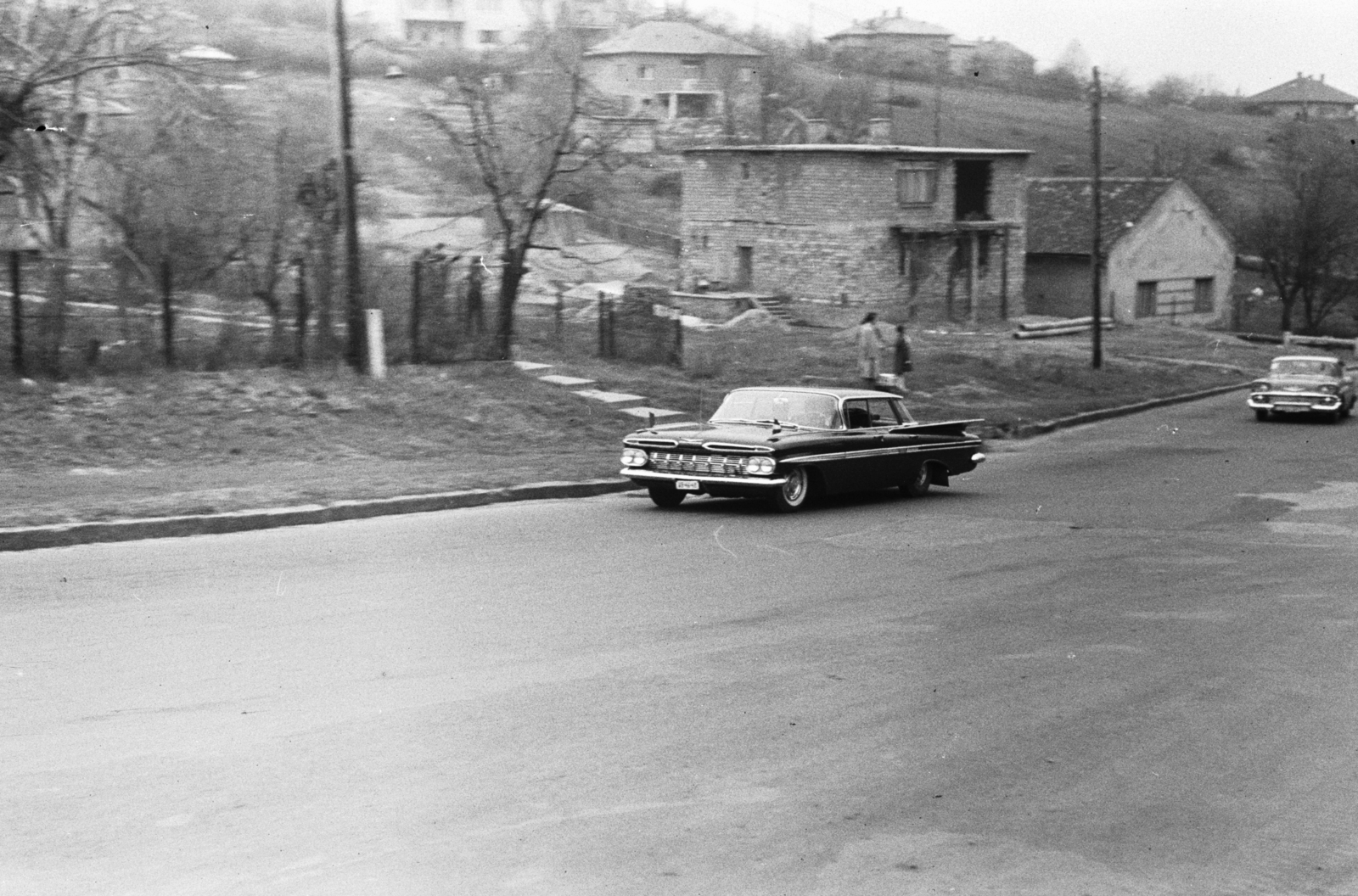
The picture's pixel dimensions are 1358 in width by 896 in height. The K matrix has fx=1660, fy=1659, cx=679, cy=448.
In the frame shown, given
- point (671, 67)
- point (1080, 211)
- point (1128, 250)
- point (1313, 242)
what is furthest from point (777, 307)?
point (671, 67)

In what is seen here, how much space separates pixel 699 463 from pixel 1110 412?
1967 centimetres

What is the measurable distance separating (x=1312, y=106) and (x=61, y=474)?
15703 cm

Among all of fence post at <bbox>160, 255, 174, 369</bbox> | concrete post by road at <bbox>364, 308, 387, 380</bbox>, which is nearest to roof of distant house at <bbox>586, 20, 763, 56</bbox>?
concrete post by road at <bbox>364, 308, 387, 380</bbox>

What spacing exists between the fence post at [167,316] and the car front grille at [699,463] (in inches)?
335

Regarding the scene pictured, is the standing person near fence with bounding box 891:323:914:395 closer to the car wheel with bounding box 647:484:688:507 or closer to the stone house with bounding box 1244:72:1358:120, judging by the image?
the car wheel with bounding box 647:484:688:507

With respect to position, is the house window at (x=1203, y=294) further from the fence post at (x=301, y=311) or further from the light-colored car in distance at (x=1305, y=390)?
the fence post at (x=301, y=311)

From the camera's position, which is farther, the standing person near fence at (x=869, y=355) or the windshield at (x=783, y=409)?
the standing person near fence at (x=869, y=355)

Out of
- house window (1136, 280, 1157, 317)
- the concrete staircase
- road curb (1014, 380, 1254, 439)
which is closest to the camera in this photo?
road curb (1014, 380, 1254, 439)

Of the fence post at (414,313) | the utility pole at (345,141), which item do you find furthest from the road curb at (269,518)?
the fence post at (414,313)

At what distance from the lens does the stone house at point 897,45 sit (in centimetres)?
14188

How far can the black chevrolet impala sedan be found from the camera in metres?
16.7

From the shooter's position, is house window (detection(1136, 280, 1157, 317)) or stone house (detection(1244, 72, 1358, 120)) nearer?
house window (detection(1136, 280, 1157, 317))

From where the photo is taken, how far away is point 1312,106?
15625 cm

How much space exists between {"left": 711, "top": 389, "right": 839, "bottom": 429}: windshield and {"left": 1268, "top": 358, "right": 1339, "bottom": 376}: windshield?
2035cm
